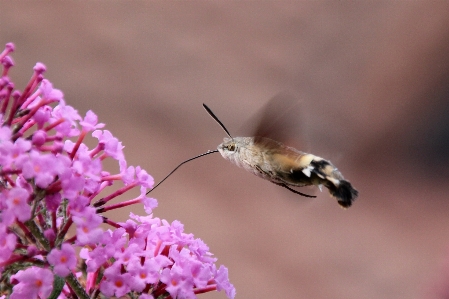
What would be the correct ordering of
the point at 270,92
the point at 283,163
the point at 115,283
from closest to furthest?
the point at 115,283 < the point at 283,163 < the point at 270,92

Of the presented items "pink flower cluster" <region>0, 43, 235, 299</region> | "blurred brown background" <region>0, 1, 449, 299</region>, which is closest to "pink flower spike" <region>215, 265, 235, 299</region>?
"pink flower cluster" <region>0, 43, 235, 299</region>

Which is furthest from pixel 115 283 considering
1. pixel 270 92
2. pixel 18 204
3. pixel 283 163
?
pixel 270 92

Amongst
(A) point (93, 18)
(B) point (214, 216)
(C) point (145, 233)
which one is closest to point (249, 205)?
(B) point (214, 216)

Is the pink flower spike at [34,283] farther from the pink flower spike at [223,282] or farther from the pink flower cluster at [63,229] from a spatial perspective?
the pink flower spike at [223,282]

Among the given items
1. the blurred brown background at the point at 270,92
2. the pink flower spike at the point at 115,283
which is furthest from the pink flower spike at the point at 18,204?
the blurred brown background at the point at 270,92

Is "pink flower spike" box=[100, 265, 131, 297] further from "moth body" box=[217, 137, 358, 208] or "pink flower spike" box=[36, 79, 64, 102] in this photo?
"moth body" box=[217, 137, 358, 208]

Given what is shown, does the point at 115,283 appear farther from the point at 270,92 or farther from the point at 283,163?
the point at 270,92
